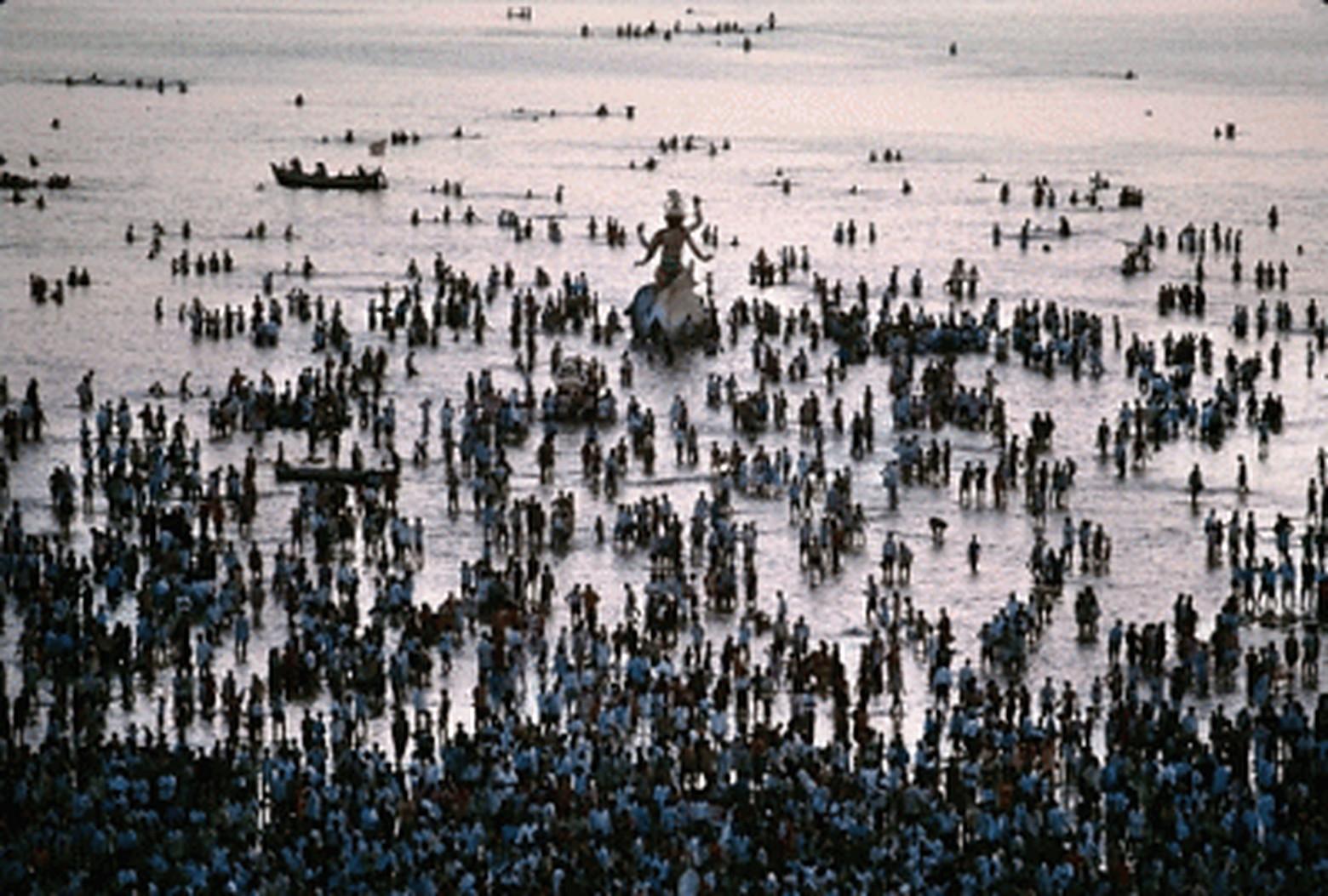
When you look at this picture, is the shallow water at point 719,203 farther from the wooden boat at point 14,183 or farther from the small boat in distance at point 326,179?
the wooden boat at point 14,183

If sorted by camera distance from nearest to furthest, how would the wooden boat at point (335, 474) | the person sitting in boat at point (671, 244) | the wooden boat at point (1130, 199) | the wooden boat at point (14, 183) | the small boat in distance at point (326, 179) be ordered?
1. the wooden boat at point (335, 474)
2. the person sitting in boat at point (671, 244)
3. the wooden boat at point (1130, 199)
4. the small boat in distance at point (326, 179)
5. the wooden boat at point (14, 183)

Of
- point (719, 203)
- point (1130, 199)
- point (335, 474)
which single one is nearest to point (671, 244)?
point (335, 474)

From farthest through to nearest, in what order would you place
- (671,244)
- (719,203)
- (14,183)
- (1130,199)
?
(14,183) → (719,203) → (1130,199) → (671,244)

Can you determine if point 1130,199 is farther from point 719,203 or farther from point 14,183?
point 14,183

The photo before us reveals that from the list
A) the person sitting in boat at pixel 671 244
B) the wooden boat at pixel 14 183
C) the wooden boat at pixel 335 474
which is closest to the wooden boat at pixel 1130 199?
the person sitting in boat at pixel 671 244

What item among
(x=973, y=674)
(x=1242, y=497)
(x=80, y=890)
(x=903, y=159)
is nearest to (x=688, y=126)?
(x=903, y=159)

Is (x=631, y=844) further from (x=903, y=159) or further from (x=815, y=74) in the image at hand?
(x=815, y=74)
